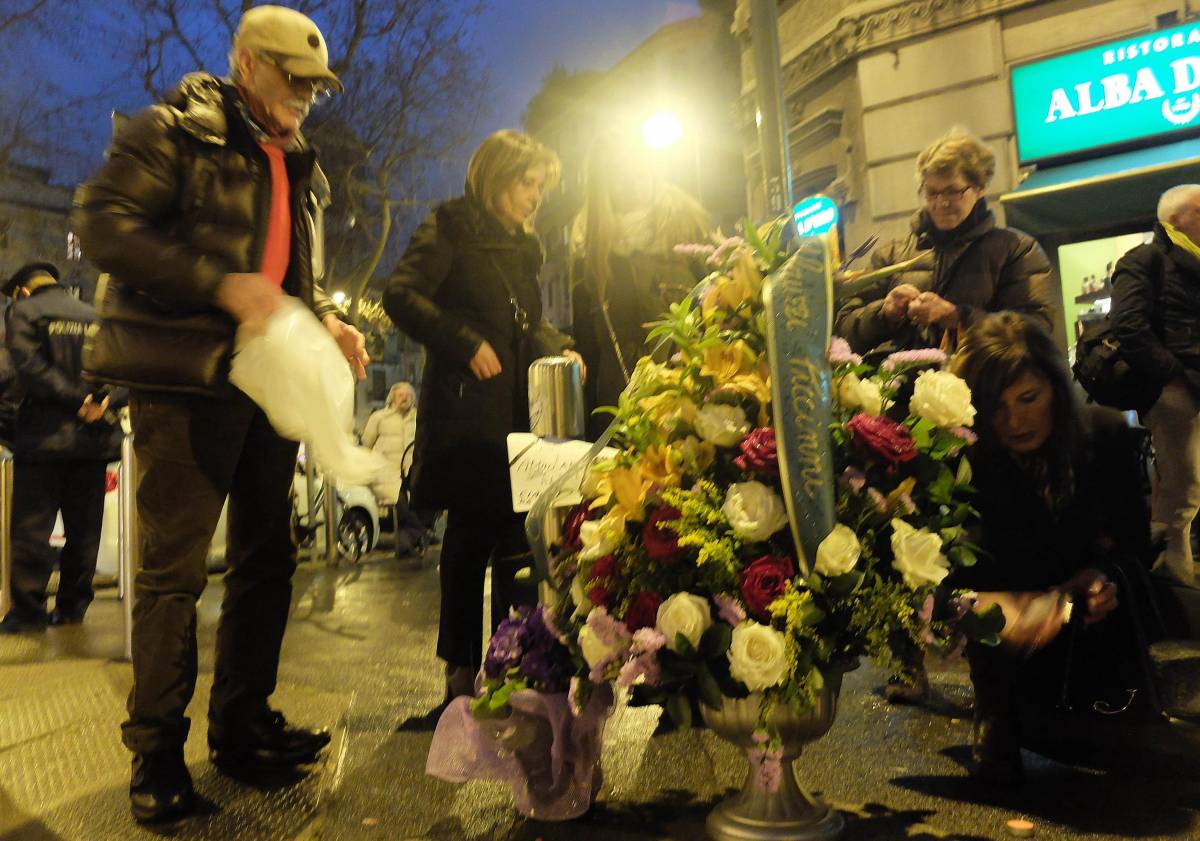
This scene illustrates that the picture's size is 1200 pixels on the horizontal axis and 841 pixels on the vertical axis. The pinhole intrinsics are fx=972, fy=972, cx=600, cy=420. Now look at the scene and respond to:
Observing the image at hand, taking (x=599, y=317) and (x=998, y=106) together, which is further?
(x=998, y=106)

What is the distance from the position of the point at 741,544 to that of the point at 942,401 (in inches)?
21.9

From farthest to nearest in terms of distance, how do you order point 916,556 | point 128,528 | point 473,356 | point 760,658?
point 128,528
point 473,356
point 916,556
point 760,658

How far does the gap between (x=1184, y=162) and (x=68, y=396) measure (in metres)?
8.41

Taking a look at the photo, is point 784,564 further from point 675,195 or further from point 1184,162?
point 1184,162

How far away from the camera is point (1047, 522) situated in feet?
9.23

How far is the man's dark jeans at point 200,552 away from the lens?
2.52 meters

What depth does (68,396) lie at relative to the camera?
19.4 ft

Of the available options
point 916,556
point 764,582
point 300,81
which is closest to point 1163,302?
point 916,556

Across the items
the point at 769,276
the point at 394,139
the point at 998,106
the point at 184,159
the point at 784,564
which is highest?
the point at 394,139

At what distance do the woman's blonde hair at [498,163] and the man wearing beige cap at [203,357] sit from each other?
0.66 m

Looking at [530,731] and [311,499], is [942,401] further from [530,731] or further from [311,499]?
[311,499]

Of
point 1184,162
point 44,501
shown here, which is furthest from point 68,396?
point 1184,162

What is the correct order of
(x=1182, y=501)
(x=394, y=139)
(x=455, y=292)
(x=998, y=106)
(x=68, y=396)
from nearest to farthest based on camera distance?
(x=455, y=292) → (x=1182, y=501) → (x=68, y=396) → (x=998, y=106) → (x=394, y=139)

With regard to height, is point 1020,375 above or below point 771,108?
below
